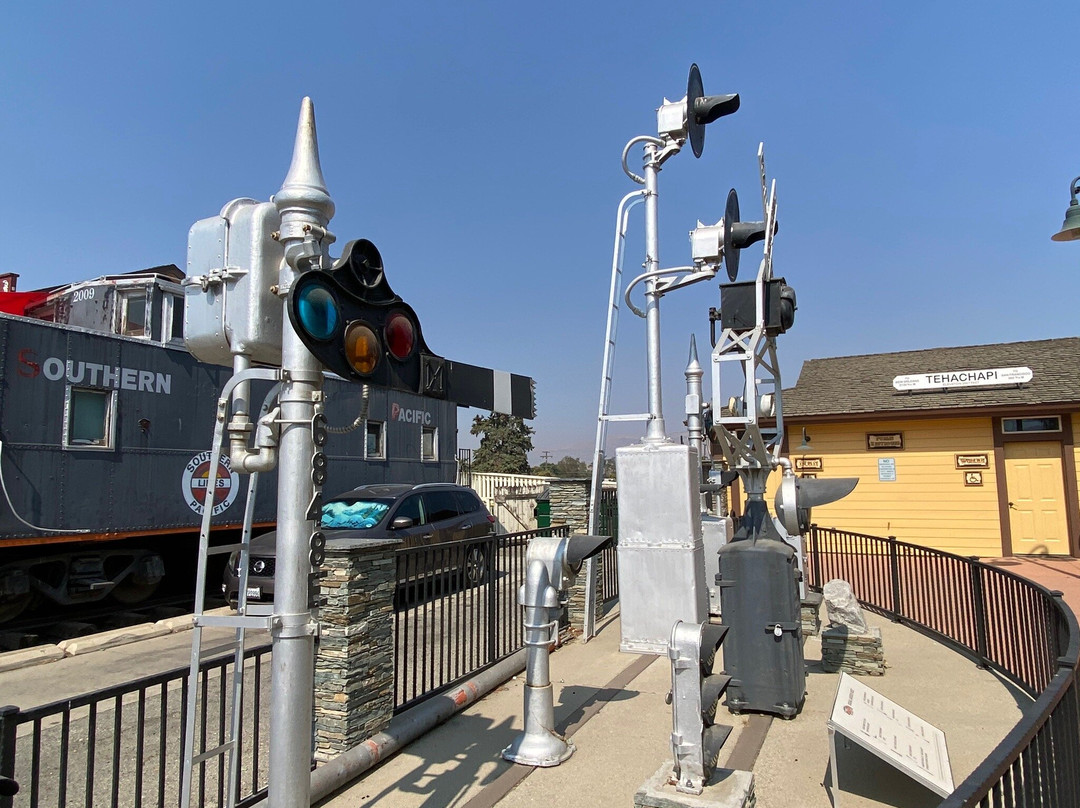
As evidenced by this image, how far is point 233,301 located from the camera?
107 inches

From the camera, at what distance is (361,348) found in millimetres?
2686

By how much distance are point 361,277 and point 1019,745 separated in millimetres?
2912

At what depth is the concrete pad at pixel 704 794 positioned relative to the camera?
10.4 feet

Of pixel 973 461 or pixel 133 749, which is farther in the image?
pixel 973 461

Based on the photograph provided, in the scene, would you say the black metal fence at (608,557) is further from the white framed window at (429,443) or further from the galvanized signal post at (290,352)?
the galvanized signal post at (290,352)

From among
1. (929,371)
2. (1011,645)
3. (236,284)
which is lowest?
(1011,645)

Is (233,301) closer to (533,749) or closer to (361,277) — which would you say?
(361,277)

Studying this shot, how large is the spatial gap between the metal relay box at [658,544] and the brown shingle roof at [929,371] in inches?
417

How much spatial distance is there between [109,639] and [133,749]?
12.6ft

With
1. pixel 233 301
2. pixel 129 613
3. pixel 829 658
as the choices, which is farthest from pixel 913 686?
pixel 129 613

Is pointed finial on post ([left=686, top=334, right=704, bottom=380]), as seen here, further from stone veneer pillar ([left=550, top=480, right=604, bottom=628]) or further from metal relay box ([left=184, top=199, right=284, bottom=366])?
metal relay box ([left=184, top=199, right=284, bottom=366])

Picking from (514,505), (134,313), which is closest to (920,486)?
(514,505)

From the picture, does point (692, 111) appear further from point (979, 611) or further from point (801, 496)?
point (979, 611)

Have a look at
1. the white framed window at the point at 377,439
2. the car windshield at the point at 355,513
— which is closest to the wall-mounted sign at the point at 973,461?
the car windshield at the point at 355,513
